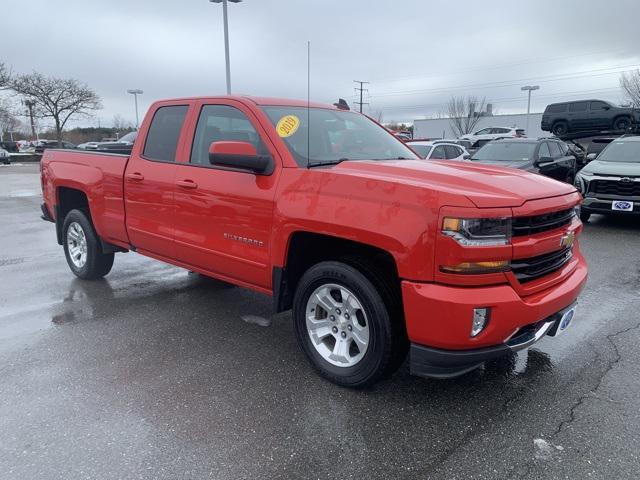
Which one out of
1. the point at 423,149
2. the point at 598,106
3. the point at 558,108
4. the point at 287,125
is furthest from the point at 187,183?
the point at 558,108

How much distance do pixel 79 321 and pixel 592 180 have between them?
8715mm

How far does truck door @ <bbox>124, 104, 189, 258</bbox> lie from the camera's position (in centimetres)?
440

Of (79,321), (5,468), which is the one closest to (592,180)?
(79,321)

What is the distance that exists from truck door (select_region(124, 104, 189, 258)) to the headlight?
2565 millimetres

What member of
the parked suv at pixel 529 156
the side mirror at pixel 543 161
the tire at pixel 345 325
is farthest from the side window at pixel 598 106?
the tire at pixel 345 325

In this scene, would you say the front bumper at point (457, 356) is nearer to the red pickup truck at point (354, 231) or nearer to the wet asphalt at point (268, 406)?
the red pickup truck at point (354, 231)

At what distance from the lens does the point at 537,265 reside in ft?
9.75

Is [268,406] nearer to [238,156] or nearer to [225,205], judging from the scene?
[225,205]

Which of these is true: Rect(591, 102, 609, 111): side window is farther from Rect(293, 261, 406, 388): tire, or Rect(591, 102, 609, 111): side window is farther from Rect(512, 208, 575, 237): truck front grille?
Rect(293, 261, 406, 388): tire

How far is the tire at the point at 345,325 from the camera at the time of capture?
301 cm

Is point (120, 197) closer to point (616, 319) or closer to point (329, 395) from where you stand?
point (329, 395)

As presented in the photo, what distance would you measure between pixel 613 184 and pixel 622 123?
1536 centimetres

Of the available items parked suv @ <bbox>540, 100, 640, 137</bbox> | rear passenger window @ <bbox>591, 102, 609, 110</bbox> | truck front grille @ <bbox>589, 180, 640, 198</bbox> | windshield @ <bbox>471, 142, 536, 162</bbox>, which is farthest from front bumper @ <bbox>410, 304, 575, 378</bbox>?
rear passenger window @ <bbox>591, 102, 609, 110</bbox>

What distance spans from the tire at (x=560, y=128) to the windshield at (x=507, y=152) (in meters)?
12.8
